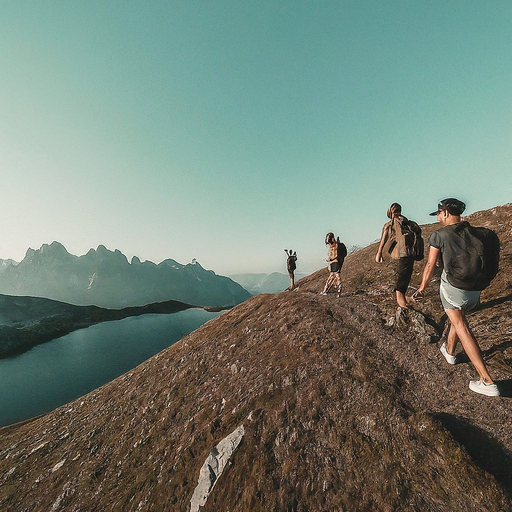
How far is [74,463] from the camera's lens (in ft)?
35.2

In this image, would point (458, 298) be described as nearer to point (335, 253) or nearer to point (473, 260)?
point (473, 260)

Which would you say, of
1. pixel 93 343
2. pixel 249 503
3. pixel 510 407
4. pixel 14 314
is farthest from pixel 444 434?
pixel 14 314

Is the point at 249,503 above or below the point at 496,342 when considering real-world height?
below

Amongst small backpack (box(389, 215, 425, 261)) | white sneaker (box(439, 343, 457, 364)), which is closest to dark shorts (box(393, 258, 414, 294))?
small backpack (box(389, 215, 425, 261))

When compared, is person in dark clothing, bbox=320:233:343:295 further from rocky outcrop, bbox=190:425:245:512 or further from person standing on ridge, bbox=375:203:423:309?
rocky outcrop, bbox=190:425:245:512

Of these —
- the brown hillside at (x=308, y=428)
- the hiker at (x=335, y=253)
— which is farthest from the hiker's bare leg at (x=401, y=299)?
the hiker at (x=335, y=253)

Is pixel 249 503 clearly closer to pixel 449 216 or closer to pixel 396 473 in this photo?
pixel 396 473

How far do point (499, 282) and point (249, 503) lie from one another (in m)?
14.4

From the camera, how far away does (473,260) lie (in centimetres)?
530

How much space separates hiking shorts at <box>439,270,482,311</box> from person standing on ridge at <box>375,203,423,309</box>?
11.7 feet

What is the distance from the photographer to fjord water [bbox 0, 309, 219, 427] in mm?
35406

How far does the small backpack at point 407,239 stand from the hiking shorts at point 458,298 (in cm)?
373

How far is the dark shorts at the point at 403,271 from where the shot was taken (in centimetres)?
959

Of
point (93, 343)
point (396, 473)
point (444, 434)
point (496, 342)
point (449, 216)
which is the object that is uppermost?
point (449, 216)
